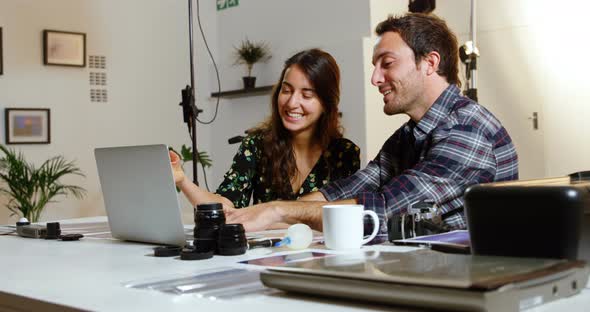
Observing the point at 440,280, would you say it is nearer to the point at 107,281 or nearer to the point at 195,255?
the point at 107,281

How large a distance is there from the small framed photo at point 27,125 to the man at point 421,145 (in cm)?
336

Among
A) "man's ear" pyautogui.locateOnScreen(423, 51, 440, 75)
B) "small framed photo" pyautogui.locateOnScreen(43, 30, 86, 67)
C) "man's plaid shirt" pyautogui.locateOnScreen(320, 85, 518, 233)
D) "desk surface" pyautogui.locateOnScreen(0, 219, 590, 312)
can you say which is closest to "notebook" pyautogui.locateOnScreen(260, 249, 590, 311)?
"desk surface" pyautogui.locateOnScreen(0, 219, 590, 312)

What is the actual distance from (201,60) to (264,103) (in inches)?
28.7

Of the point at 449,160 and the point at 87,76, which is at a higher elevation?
the point at 87,76

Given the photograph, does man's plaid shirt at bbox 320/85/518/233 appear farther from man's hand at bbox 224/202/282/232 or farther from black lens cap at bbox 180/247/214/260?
black lens cap at bbox 180/247/214/260

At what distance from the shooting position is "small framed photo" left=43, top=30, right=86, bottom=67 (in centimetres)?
525

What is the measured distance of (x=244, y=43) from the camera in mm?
5879

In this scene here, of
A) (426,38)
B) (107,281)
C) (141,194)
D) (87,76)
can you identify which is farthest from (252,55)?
(107,281)

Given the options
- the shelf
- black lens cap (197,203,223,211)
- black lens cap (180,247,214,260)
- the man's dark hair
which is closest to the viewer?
black lens cap (180,247,214,260)

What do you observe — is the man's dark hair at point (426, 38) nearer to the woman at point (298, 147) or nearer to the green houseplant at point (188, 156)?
the woman at point (298, 147)

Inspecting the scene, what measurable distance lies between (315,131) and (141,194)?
1305mm

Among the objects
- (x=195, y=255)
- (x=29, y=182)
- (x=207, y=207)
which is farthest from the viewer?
(x=29, y=182)

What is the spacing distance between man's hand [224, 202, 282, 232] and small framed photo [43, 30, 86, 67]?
3.70m

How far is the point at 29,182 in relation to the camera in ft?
16.2
